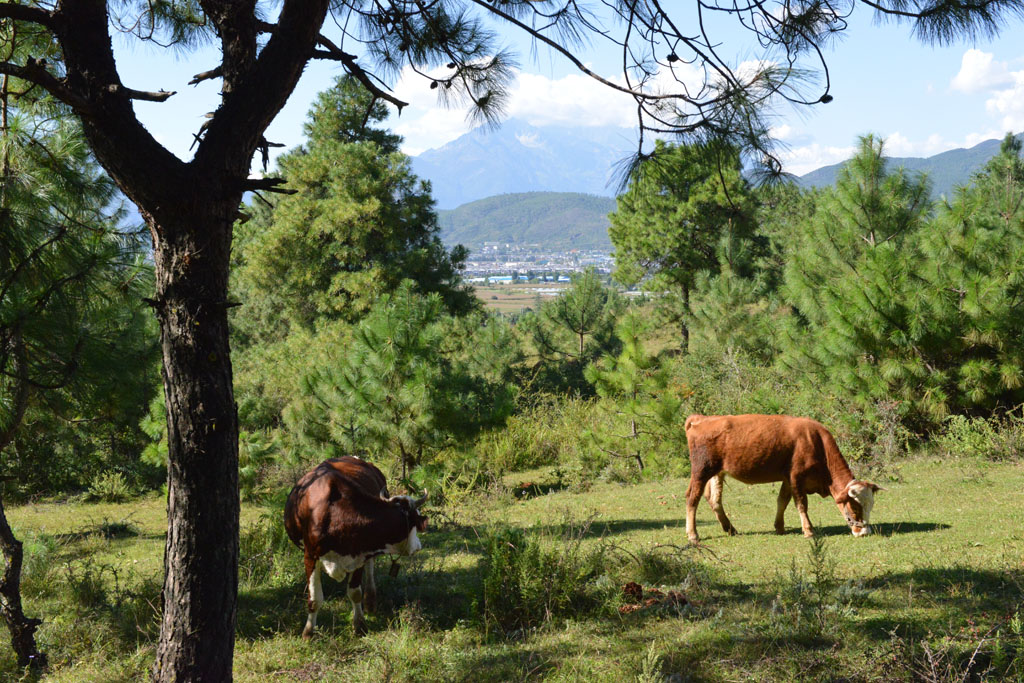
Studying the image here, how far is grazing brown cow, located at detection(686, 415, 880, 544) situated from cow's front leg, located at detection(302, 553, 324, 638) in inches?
154

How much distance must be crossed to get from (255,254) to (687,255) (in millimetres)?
16111

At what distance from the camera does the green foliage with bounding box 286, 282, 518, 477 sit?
1048 cm

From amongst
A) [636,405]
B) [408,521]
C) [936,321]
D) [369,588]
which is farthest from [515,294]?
[408,521]

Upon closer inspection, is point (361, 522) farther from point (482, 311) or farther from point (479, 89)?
point (482, 311)

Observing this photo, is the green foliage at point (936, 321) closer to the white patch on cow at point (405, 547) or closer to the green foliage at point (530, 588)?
the green foliage at point (530, 588)

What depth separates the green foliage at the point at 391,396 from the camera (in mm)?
10477

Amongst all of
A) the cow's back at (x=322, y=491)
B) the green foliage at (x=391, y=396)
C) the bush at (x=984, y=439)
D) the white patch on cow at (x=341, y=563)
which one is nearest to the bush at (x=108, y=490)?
the green foliage at (x=391, y=396)

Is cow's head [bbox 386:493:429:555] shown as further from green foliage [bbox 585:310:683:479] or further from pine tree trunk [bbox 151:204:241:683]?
green foliage [bbox 585:310:683:479]

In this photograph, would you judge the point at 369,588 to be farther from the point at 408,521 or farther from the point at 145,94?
the point at 145,94

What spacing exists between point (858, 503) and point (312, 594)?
17.6ft

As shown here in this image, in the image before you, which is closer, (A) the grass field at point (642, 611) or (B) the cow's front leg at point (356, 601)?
(A) the grass field at point (642, 611)

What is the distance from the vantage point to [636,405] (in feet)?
41.6

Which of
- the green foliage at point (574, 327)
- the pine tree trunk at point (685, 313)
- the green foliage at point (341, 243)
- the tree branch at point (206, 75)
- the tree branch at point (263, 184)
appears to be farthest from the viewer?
the pine tree trunk at point (685, 313)

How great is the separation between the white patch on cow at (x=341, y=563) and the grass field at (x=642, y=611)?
18.0 inches
